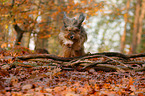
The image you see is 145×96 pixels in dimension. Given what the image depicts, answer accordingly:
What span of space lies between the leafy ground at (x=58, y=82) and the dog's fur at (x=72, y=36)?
62.5 inches

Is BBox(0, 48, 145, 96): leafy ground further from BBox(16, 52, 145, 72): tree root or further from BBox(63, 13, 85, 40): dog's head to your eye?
BBox(63, 13, 85, 40): dog's head

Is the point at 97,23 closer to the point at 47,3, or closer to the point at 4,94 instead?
the point at 47,3

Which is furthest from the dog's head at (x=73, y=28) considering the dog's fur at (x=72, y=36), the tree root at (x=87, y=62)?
the tree root at (x=87, y=62)

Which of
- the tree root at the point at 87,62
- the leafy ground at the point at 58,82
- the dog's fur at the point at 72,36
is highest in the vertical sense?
the dog's fur at the point at 72,36

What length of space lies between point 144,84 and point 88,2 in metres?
9.38

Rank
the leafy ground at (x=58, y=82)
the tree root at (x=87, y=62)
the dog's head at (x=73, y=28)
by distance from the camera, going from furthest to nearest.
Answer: the dog's head at (x=73, y=28), the tree root at (x=87, y=62), the leafy ground at (x=58, y=82)

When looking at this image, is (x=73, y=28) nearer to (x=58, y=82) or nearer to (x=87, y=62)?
(x=87, y=62)

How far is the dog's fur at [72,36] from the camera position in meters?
6.57

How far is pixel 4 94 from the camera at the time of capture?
2945 mm

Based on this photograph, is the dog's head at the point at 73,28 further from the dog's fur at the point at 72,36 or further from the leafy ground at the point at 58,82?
the leafy ground at the point at 58,82

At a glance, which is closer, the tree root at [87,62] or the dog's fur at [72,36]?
the tree root at [87,62]

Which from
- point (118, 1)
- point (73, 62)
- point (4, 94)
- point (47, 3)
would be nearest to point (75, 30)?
point (73, 62)

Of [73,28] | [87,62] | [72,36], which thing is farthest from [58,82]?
[73,28]

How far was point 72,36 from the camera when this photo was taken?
6512 millimetres
